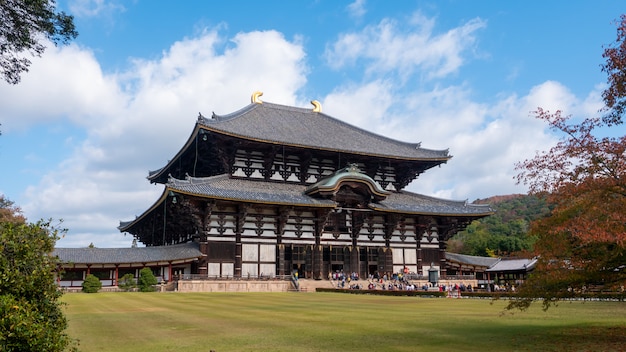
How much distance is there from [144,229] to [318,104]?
25773 mm

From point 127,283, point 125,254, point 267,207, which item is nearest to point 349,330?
point 127,283

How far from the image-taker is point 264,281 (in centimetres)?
4056

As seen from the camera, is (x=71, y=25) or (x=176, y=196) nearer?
(x=71, y=25)

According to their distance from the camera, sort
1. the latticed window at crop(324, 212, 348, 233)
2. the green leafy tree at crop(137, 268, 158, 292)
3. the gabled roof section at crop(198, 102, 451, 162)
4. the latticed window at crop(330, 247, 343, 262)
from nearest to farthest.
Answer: the green leafy tree at crop(137, 268, 158, 292), the gabled roof section at crop(198, 102, 451, 162), the latticed window at crop(330, 247, 343, 262), the latticed window at crop(324, 212, 348, 233)

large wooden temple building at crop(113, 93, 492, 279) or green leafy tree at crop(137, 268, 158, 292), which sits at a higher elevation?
large wooden temple building at crop(113, 93, 492, 279)

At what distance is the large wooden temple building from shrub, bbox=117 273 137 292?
16.9 ft

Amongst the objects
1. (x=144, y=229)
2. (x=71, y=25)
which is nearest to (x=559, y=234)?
(x=71, y=25)

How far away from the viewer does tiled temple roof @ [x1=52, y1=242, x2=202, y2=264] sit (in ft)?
124

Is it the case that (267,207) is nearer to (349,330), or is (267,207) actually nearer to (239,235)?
(239,235)

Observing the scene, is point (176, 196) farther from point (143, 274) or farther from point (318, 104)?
point (318, 104)

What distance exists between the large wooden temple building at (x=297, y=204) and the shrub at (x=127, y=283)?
5157 mm

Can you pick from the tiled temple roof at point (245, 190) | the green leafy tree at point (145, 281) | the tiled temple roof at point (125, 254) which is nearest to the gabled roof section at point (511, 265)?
the tiled temple roof at point (245, 190)

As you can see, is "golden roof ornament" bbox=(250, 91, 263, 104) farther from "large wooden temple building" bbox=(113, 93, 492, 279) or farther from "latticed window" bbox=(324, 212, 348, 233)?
"latticed window" bbox=(324, 212, 348, 233)

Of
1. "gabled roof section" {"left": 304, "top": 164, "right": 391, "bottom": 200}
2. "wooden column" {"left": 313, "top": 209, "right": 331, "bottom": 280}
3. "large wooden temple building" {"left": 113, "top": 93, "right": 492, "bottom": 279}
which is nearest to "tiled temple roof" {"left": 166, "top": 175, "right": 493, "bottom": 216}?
"large wooden temple building" {"left": 113, "top": 93, "right": 492, "bottom": 279}
